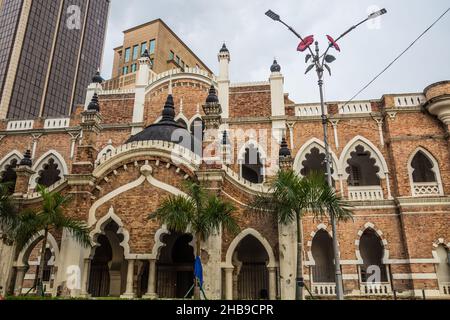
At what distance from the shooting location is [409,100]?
76.7 feet

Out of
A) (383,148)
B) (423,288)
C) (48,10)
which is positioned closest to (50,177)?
(383,148)

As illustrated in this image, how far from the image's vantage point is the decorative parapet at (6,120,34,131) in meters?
27.7

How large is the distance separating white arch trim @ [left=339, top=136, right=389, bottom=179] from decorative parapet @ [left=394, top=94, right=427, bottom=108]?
3.14 metres

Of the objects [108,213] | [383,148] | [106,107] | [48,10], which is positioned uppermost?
[48,10]

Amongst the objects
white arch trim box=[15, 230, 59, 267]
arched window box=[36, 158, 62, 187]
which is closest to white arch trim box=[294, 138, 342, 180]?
white arch trim box=[15, 230, 59, 267]

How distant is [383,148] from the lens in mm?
23000

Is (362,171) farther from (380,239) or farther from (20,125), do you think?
(20,125)

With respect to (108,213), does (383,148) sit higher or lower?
higher

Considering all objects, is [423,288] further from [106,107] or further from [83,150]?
[106,107]

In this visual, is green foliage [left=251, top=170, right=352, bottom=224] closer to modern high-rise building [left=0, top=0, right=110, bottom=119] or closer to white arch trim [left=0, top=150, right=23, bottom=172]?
white arch trim [left=0, top=150, right=23, bottom=172]

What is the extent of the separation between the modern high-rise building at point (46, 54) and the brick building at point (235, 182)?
47140 millimetres

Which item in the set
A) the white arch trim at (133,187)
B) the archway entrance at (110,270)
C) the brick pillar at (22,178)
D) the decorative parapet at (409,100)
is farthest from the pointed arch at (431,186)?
the brick pillar at (22,178)

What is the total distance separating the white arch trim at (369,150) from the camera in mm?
22594
